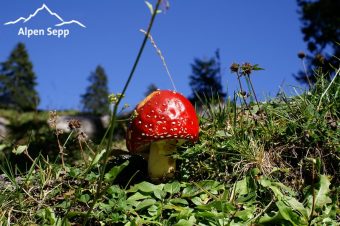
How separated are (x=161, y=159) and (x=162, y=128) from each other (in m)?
0.31

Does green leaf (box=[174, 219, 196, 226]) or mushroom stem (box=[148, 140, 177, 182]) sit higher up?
mushroom stem (box=[148, 140, 177, 182])

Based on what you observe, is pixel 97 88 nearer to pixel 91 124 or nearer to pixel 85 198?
pixel 91 124

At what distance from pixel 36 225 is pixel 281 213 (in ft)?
4.43

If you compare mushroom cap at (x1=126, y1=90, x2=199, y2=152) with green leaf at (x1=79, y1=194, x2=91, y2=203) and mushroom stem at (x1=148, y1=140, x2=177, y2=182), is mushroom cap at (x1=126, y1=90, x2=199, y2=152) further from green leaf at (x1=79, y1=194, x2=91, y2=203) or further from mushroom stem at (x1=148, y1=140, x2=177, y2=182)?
green leaf at (x1=79, y1=194, x2=91, y2=203)

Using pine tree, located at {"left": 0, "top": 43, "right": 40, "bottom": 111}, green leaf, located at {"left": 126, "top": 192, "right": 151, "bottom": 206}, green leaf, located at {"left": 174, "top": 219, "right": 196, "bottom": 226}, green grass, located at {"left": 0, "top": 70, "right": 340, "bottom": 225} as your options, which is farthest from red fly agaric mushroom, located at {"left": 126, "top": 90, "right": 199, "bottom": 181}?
pine tree, located at {"left": 0, "top": 43, "right": 40, "bottom": 111}

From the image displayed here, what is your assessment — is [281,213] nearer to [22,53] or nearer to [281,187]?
[281,187]

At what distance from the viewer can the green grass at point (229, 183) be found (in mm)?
2570

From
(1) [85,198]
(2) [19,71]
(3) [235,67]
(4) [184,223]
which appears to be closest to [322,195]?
(4) [184,223]

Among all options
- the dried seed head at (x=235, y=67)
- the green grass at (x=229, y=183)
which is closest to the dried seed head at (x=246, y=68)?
the dried seed head at (x=235, y=67)

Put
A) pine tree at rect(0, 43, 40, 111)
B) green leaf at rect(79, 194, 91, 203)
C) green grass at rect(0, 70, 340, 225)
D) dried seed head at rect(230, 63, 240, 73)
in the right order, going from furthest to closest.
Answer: pine tree at rect(0, 43, 40, 111) < dried seed head at rect(230, 63, 240, 73) < green leaf at rect(79, 194, 91, 203) < green grass at rect(0, 70, 340, 225)

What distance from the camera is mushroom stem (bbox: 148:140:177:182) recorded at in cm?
295

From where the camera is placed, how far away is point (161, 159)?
295 cm

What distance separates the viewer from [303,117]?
3.13 m

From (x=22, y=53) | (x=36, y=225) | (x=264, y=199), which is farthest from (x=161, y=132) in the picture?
(x=22, y=53)
